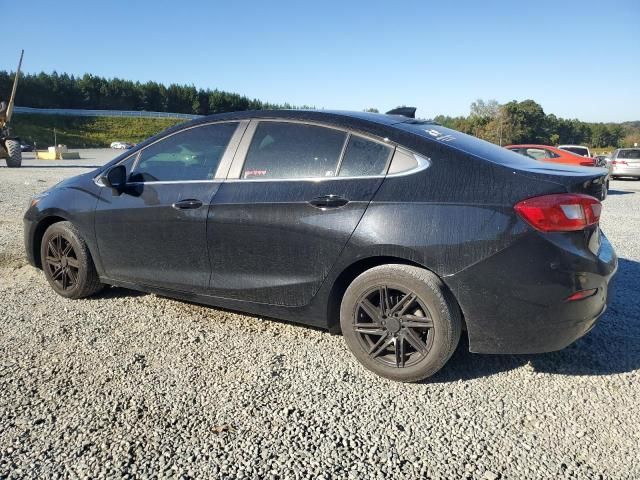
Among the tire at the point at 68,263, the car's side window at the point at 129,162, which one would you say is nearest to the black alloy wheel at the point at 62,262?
the tire at the point at 68,263

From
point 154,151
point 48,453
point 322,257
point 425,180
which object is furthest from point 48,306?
point 425,180

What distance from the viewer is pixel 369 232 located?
277 cm

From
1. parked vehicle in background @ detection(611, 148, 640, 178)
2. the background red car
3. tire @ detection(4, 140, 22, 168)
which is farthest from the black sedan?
tire @ detection(4, 140, 22, 168)

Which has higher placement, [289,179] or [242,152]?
[242,152]

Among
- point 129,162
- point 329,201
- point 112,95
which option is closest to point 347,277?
point 329,201

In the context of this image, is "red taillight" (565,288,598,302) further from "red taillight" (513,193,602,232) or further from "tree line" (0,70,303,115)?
"tree line" (0,70,303,115)

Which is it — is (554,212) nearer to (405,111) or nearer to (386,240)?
(386,240)

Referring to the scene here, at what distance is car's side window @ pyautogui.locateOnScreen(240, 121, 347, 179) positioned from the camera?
3064mm

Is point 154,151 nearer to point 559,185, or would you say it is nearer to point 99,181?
point 99,181

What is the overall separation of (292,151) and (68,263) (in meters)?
2.27

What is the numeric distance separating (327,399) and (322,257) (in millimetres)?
809

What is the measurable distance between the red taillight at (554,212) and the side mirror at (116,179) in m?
2.84

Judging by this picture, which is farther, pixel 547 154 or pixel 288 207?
pixel 547 154

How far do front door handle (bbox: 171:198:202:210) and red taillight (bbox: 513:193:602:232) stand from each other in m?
2.03
